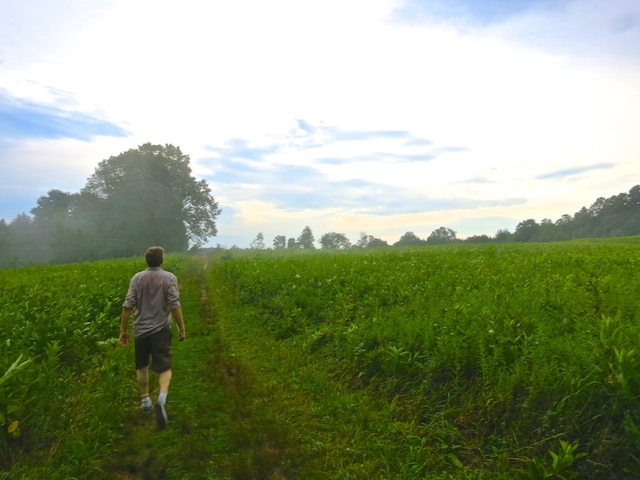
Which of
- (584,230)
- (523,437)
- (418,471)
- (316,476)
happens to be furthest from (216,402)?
(584,230)

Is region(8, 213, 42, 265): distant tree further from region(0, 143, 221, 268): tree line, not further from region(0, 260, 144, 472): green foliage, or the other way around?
region(0, 260, 144, 472): green foliage

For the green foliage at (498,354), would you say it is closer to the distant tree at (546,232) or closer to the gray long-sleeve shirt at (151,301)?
the gray long-sleeve shirt at (151,301)

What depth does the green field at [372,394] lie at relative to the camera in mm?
4773

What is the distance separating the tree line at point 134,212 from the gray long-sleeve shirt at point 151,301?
55.1m

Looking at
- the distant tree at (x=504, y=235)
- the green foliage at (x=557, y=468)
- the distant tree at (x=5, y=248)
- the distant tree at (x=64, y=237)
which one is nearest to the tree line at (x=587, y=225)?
the distant tree at (x=504, y=235)

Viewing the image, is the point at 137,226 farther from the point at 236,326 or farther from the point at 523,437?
the point at 523,437

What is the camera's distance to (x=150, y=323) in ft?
22.0

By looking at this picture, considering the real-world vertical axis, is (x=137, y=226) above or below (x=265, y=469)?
above

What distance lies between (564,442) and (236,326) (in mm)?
8949

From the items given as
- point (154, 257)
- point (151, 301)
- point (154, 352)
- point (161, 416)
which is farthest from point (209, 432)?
point (154, 257)

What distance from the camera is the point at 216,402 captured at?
268 inches

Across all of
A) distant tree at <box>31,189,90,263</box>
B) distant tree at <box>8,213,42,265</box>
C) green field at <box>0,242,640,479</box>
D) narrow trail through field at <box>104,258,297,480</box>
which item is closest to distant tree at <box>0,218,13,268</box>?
distant tree at <box>8,213,42,265</box>

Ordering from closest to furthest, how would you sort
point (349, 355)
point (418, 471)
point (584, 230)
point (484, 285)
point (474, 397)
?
point (418, 471) < point (474, 397) < point (349, 355) < point (484, 285) < point (584, 230)

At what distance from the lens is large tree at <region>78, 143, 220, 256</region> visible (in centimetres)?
5788
